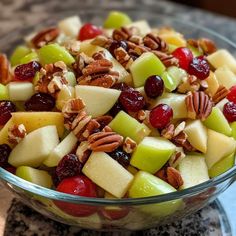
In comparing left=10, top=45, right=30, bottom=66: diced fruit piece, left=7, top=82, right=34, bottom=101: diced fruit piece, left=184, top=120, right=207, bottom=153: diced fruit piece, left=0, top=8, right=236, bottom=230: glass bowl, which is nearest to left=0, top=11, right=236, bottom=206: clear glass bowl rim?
left=0, top=8, right=236, bottom=230: glass bowl

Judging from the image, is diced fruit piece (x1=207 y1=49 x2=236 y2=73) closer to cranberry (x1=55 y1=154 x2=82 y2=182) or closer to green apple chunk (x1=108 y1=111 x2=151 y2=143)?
green apple chunk (x1=108 y1=111 x2=151 y2=143)

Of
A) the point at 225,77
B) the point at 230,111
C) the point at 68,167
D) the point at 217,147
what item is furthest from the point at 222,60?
the point at 68,167

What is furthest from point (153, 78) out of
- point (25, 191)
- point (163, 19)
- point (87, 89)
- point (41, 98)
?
point (163, 19)

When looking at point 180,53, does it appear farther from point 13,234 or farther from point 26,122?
point 13,234

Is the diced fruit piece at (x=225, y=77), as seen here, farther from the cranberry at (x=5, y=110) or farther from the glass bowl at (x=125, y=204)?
the cranberry at (x=5, y=110)

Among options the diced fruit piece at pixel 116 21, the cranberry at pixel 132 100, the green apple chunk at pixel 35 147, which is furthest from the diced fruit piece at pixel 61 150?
the diced fruit piece at pixel 116 21

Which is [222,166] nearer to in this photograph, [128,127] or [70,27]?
[128,127]
